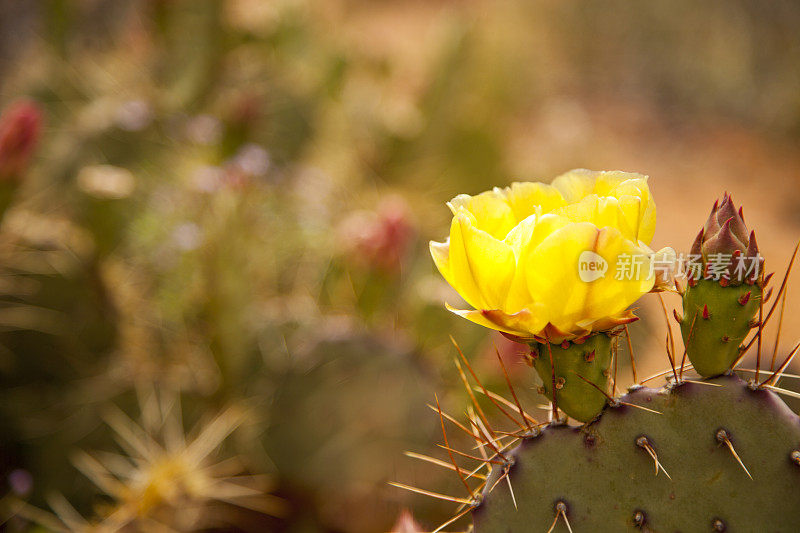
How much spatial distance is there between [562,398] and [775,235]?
3911mm

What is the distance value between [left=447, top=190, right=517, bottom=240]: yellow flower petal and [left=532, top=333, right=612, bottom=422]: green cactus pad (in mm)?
103

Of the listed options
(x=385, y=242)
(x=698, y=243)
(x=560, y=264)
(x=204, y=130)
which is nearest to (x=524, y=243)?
(x=560, y=264)

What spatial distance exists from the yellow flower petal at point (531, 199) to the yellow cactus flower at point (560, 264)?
19 mm

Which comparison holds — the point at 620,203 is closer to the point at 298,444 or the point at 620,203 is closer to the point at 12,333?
the point at 298,444

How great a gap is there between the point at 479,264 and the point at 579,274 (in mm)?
73

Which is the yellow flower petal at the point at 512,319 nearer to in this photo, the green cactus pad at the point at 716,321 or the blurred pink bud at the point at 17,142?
the green cactus pad at the point at 716,321

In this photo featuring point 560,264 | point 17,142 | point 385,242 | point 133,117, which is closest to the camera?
point 560,264

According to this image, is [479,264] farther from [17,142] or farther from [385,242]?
[17,142]

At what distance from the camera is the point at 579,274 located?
1.63ft

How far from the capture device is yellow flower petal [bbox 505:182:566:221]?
0.57 meters

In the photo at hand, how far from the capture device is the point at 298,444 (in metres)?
1.37

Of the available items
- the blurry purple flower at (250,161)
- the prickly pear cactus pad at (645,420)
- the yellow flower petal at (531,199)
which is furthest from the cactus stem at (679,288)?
the blurry purple flower at (250,161)

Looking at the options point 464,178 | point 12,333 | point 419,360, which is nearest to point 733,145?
point 464,178

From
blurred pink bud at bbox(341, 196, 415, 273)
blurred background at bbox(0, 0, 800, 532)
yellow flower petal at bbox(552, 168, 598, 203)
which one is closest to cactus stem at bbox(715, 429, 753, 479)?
yellow flower petal at bbox(552, 168, 598, 203)
